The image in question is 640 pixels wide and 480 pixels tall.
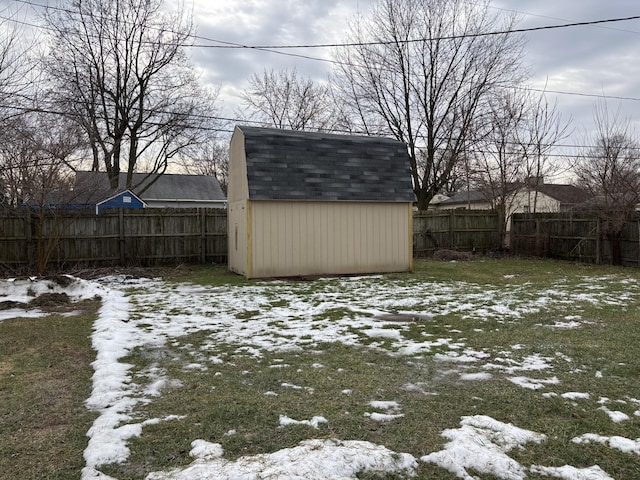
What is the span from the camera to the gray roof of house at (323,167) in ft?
35.1

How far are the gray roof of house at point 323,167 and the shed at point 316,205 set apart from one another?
0.02 m

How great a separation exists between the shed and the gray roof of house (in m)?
0.02

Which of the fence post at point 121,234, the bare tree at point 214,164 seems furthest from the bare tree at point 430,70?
the bare tree at point 214,164

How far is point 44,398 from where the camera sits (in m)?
3.52

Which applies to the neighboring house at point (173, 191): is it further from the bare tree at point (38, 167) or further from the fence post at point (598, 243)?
the fence post at point (598, 243)

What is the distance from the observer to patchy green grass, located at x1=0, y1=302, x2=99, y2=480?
8.30 feet

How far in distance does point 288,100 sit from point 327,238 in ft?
59.9

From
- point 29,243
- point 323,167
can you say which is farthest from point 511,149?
point 29,243

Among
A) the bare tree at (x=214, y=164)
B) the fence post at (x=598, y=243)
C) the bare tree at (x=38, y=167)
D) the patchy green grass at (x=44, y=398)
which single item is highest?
the bare tree at (x=214, y=164)

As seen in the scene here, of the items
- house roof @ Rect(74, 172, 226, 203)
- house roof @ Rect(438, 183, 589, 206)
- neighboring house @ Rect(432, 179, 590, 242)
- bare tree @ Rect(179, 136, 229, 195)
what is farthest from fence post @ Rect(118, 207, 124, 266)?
bare tree @ Rect(179, 136, 229, 195)

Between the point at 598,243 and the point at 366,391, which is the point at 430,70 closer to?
the point at 598,243

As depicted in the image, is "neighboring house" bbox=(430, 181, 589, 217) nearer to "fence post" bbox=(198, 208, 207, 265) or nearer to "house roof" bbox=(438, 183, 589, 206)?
"house roof" bbox=(438, 183, 589, 206)

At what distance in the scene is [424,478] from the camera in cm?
236

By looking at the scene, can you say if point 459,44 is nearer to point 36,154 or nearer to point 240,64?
point 240,64
